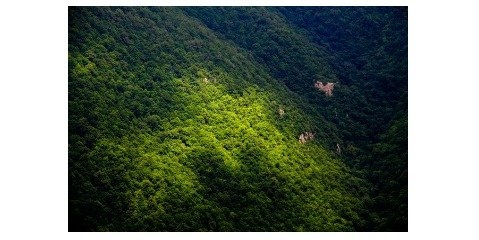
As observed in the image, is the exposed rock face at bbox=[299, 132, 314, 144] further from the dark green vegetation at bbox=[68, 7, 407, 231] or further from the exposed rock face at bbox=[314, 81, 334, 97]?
the exposed rock face at bbox=[314, 81, 334, 97]

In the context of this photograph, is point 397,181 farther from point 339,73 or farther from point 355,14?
point 355,14

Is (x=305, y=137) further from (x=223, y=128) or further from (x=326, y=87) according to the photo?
(x=326, y=87)

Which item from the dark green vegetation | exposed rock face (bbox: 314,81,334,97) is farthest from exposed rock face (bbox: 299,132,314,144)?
exposed rock face (bbox: 314,81,334,97)

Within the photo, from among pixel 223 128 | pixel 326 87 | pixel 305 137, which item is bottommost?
pixel 305 137

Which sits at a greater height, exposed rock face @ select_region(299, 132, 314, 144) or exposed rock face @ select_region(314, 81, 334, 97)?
exposed rock face @ select_region(314, 81, 334, 97)

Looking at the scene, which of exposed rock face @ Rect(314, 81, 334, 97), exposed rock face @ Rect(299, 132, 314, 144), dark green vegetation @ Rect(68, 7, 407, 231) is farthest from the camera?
exposed rock face @ Rect(314, 81, 334, 97)

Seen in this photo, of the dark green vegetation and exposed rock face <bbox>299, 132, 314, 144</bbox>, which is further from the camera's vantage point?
exposed rock face <bbox>299, 132, 314, 144</bbox>

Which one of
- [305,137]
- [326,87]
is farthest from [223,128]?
[326,87]
